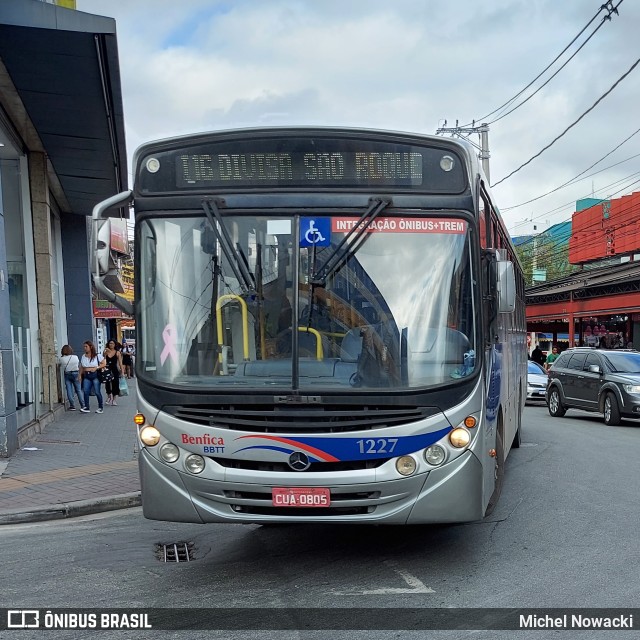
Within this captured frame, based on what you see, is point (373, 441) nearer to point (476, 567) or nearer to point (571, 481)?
point (476, 567)

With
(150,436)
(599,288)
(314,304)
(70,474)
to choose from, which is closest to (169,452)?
(150,436)

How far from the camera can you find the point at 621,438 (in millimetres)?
13852

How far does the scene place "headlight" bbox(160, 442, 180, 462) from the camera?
531cm

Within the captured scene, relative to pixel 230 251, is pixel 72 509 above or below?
below

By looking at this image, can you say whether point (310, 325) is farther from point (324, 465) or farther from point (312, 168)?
point (312, 168)

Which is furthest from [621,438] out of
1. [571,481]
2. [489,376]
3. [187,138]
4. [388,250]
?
[187,138]

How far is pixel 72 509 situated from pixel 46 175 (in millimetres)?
10711

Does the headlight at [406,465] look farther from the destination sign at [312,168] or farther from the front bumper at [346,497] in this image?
the destination sign at [312,168]

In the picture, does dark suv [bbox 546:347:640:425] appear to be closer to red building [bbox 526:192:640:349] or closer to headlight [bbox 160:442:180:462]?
red building [bbox 526:192:640:349]

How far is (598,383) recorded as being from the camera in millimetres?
16938

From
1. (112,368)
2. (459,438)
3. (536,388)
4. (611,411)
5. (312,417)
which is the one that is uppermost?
(312,417)

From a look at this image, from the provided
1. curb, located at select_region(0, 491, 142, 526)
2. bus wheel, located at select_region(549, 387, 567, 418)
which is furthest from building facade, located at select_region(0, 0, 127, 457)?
bus wheel, located at select_region(549, 387, 567, 418)

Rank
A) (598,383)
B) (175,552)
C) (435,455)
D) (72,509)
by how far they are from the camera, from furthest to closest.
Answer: (598,383), (72,509), (175,552), (435,455)

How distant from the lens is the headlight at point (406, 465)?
16.7 feet
